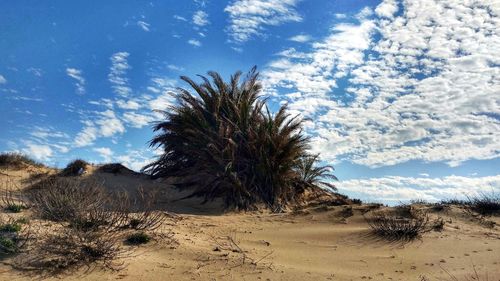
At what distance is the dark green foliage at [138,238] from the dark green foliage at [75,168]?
8.11 metres

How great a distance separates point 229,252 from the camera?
7.13m

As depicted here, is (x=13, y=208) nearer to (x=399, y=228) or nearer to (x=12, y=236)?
(x=12, y=236)

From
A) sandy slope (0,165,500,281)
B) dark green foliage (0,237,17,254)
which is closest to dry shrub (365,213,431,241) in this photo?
sandy slope (0,165,500,281)

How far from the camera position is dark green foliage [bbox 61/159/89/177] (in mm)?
14398

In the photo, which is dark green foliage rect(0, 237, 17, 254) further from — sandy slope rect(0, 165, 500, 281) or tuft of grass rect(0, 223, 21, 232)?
tuft of grass rect(0, 223, 21, 232)

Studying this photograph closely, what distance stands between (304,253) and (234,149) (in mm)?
4605

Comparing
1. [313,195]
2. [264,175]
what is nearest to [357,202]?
[313,195]

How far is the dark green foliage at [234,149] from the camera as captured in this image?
1159cm

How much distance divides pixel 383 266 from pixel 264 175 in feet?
16.7

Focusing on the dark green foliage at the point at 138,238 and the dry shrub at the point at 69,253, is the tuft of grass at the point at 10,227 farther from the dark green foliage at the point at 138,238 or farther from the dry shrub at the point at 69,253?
the dark green foliage at the point at 138,238

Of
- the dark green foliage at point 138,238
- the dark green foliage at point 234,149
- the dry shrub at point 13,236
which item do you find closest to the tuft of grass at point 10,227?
the dry shrub at point 13,236

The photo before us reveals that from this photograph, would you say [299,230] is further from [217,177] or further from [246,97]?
[246,97]

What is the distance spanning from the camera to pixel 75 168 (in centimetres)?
1462

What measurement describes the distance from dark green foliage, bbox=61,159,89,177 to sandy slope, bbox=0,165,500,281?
6.13m
